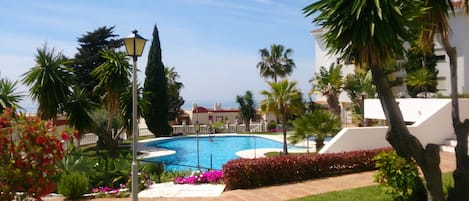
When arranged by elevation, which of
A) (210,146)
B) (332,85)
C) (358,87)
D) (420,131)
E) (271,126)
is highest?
(332,85)

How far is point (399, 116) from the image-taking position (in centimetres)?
687

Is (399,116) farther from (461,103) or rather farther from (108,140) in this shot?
(108,140)

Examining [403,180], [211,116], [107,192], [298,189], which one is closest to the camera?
[403,180]

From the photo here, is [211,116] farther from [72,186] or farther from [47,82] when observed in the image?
[72,186]

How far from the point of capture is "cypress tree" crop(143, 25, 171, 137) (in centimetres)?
3497

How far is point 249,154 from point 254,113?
2121 cm

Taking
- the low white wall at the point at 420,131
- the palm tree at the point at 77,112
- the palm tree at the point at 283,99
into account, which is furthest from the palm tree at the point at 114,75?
the low white wall at the point at 420,131

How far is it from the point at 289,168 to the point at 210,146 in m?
19.7

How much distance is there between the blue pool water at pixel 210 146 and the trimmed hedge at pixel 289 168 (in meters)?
11.6

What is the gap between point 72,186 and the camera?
35.0 ft

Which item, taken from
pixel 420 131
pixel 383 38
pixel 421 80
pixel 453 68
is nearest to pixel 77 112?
pixel 420 131

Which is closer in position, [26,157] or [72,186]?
[26,157]

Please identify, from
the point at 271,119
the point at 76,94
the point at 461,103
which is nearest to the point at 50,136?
the point at 76,94

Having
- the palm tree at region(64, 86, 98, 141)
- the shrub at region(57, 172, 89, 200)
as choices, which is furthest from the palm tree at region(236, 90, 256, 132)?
the shrub at region(57, 172, 89, 200)
